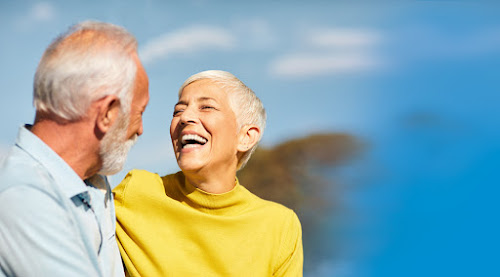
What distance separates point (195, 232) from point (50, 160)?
79 centimetres

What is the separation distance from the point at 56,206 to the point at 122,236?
63 cm

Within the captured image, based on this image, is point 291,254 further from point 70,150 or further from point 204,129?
point 70,150

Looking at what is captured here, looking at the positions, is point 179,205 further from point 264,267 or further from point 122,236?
point 264,267

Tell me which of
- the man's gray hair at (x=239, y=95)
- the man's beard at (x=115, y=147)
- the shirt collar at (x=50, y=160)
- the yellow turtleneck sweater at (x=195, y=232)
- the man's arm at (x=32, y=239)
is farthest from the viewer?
the man's gray hair at (x=239, y=95)

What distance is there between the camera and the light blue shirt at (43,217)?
1374 mm

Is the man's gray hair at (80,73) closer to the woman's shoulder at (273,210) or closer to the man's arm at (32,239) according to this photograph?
the man's arm at (32,239)

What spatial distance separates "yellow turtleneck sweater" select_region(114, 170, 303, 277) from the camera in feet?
6.79

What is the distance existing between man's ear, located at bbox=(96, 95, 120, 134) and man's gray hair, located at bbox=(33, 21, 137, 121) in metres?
0.01

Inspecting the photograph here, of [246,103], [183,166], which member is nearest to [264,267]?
[183,166]

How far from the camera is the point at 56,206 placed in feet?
4.79

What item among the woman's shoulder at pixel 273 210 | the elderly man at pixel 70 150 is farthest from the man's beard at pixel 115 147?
the woman's shoulder at pixel 273 210

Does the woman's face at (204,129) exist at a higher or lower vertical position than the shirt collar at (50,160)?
higher

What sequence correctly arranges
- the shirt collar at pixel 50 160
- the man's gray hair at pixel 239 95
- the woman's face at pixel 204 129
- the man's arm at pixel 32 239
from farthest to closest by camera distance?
the man's gray hair at pixel 239 95, the woman's face at pixel 204 129, the shirt collar at pixel 50 160, the man's arm at pixel 32 239

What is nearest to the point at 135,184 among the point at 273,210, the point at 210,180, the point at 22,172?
the point at 210,180
